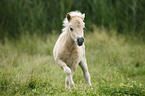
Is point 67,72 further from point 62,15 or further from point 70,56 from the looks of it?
point 62,15

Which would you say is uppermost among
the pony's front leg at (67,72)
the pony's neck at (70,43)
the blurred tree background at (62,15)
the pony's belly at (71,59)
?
the blurred tree background at (62,15)

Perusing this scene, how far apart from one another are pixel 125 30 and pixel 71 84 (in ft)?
26.0

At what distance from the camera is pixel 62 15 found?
39.2 feet

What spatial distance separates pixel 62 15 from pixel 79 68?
5.79 m

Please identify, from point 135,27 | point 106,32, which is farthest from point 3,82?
point 135,27

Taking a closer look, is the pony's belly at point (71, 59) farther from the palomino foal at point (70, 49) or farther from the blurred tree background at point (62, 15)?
the blurred tree background at point (62, 15)

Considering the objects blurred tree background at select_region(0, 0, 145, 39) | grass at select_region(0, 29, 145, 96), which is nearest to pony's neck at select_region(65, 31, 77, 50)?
grass at select_region(0, 29, 145, 96)

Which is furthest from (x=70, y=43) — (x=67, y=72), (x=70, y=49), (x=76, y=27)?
(x=67, y=72)

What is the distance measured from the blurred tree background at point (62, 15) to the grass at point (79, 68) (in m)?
0.83

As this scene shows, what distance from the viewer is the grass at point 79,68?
16.0ft

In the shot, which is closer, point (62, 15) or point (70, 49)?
point (70, 49)

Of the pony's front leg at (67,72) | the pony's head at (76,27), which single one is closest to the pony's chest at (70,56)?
the pony's front leg at (67,72)

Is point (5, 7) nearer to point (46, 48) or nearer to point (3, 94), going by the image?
point (46, 48)

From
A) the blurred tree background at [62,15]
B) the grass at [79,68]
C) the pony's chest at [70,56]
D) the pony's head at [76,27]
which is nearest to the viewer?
the pony's head at [76,27]
